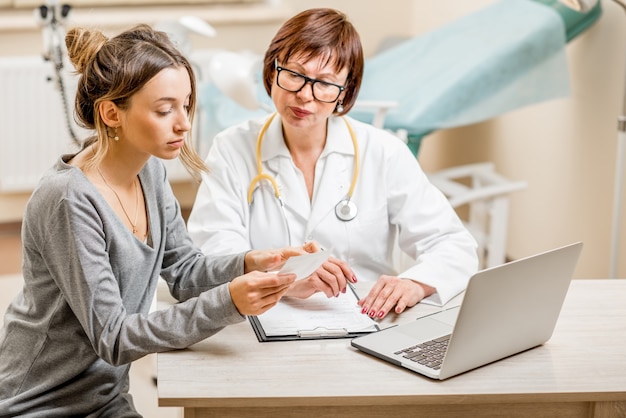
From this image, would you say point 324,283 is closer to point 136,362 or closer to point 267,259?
point 267,259

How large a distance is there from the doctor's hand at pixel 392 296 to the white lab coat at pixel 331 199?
230 millimetres

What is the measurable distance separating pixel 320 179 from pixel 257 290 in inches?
24.9

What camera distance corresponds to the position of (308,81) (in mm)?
1837

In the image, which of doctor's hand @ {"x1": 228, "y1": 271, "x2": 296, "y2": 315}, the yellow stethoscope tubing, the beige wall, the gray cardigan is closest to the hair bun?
the gray cardigan

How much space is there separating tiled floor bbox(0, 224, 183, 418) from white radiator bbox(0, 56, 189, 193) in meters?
0.23

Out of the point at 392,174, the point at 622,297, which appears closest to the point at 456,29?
the point at 392,174

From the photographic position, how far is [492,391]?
1311 mm

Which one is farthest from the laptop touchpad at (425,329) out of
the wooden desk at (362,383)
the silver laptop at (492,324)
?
the wooden desk at (362,383)

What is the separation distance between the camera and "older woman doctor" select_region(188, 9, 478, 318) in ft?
6.10

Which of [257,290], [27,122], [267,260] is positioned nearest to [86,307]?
[257,290]

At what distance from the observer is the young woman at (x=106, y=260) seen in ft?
4.51

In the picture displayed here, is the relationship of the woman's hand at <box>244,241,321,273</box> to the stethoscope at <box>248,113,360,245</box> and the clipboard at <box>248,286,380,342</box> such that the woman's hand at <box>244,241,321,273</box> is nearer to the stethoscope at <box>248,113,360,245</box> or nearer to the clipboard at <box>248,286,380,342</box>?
the clipboard at <box>248,286,380,342</box>

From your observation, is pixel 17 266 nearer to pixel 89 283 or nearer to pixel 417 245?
pixel 417 245

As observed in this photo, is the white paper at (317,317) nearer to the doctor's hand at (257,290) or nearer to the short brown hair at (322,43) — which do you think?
the doctor's hand at (257,290)
